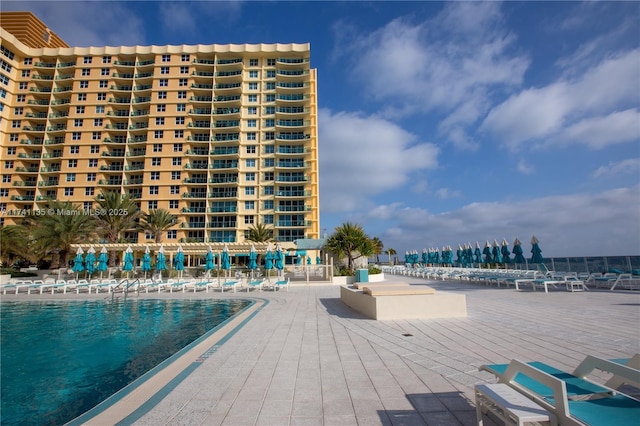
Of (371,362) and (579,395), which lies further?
(371,362)

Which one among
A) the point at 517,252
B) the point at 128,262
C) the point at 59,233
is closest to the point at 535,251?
the point at 517,252

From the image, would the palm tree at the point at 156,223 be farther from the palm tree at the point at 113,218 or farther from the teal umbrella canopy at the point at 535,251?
the teal umbrella canopy at the point at 535,251

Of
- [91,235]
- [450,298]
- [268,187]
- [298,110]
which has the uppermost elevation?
[298,110]

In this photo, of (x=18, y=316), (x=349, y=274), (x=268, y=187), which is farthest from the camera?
(x=268, y=187)

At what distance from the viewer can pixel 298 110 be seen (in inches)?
1983

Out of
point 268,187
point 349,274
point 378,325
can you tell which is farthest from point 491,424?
point 268,187

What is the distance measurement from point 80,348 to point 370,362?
6.89 metres

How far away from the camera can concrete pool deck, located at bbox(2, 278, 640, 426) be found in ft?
10.7

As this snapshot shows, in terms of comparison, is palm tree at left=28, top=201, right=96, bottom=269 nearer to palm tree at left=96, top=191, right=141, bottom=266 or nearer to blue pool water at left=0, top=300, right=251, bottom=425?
palm tree at left=96, top=191, right=141, bottom=266

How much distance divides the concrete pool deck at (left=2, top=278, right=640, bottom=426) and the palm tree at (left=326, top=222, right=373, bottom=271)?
58.8 feet

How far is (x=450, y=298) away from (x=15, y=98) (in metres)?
68.5

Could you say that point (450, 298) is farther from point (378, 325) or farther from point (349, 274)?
point (349, 274)

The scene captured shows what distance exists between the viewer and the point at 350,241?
26.9m

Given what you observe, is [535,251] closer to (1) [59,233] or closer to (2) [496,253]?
(2) [496,253]
